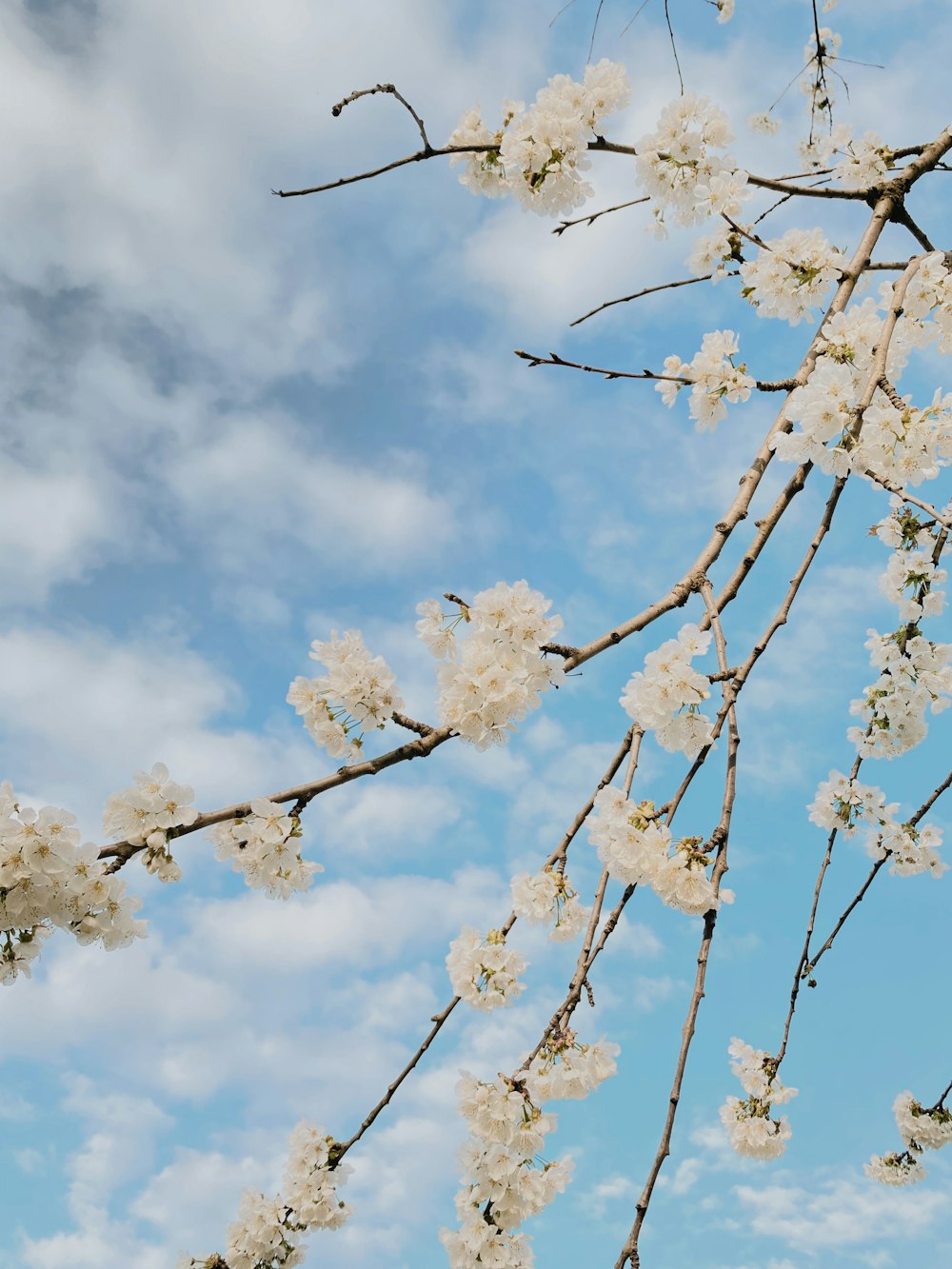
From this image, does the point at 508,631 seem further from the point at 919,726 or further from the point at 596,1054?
the point at 919,726

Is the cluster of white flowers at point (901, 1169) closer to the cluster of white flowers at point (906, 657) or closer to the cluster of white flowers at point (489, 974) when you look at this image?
the cluster of white flowers at point (906, 657)

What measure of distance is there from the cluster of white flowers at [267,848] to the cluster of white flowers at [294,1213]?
5.01 ft

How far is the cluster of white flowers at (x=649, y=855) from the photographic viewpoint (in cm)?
247

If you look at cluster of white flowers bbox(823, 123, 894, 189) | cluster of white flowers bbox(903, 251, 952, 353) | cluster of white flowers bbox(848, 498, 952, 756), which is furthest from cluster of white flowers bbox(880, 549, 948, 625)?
cluster of white flowers bbox(823, 123, 894, 189)

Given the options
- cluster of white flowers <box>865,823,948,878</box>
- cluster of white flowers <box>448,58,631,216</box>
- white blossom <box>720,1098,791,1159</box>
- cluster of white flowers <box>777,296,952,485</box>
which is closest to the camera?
cluster of white flowers <box>777,296,952,485</box>

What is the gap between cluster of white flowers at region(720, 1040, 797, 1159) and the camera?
402 cm

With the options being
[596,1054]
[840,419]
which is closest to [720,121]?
[840,419]

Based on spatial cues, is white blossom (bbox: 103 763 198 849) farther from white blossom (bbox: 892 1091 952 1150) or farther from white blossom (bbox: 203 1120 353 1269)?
white blossom (bbox: 892 1091 952 1150)

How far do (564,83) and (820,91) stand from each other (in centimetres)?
245

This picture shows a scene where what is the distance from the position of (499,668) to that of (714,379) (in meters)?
1.82

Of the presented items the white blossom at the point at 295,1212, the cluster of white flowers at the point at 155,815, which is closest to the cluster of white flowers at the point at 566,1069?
the cluster of white flowers at the point at 155,815

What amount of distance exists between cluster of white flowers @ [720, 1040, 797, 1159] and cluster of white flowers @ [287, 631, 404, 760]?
2.40m

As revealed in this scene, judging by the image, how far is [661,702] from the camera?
8.75 feet

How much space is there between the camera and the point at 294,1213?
3.85 metres
